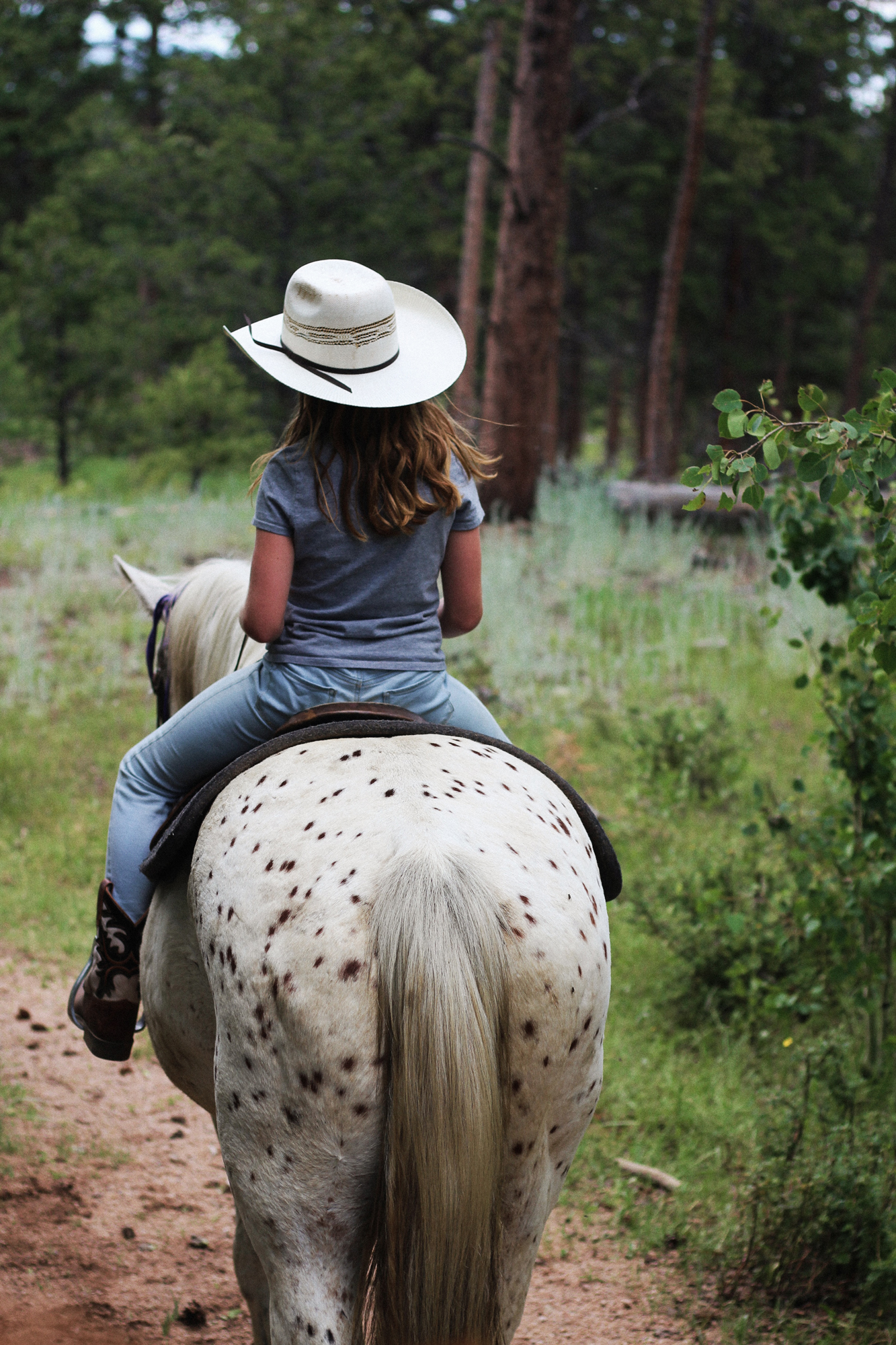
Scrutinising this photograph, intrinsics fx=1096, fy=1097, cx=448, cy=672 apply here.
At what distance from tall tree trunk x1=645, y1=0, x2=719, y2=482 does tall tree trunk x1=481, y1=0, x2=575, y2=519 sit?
4114 mm

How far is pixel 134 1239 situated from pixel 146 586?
1.97 meters

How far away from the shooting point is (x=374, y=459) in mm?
2168

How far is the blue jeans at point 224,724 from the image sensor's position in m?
2.19

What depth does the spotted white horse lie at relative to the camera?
1621 mm

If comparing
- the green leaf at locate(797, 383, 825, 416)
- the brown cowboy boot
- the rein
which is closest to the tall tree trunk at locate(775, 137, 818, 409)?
the rein

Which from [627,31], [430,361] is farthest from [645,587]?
[627,31]

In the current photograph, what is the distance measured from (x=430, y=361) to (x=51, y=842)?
14.1 feet

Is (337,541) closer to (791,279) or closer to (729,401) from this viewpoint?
(729,401)

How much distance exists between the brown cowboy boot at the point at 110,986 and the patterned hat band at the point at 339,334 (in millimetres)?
1214

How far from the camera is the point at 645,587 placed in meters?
10.3

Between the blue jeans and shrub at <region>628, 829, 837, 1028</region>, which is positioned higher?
the blue jeans

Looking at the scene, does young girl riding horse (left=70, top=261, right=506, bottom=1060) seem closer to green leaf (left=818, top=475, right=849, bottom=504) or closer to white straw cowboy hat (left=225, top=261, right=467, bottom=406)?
white straw cowboy hat (left=225, top=261, right=467, bottom=406)

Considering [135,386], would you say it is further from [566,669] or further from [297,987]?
[297,987]

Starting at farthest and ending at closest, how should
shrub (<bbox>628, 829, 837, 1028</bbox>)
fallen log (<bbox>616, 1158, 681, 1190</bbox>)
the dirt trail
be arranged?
shrub (<bbox>628, 829, 837, 1028</bbox>) → fallen log (<bbox>616, 1158, 681, 1190</bbox>) → the dirt trail
